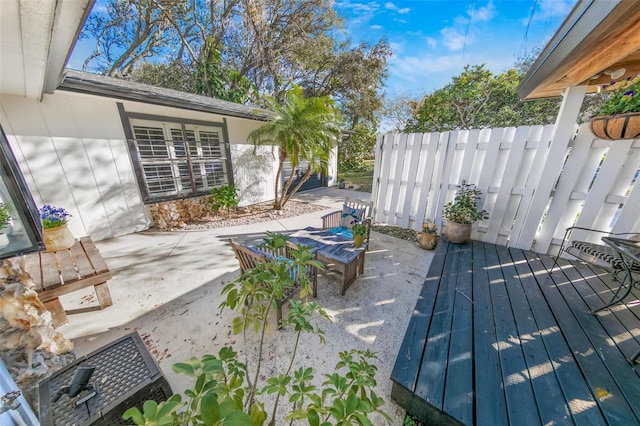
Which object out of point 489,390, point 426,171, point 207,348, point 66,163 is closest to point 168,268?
point 207,348

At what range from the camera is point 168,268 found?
3.28 meters

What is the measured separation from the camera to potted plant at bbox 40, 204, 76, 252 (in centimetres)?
281

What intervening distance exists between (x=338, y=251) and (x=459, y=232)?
2.28m

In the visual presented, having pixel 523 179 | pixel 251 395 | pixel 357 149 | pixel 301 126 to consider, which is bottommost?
pixel 251 395

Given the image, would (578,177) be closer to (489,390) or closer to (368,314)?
(489,390)

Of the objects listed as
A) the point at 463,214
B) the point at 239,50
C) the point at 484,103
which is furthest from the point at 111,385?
the point at 484,103

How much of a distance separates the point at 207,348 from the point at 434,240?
3.84 meters

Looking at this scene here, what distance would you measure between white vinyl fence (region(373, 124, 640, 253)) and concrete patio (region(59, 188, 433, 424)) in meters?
1.24

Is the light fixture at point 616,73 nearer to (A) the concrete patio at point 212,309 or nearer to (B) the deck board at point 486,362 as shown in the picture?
(B) the deck board at point 486,362

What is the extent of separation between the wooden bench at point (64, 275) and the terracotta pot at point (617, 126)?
5918 millimetres

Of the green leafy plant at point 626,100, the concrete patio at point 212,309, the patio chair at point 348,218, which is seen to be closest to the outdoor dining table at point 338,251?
the concrete patio at point 212,309

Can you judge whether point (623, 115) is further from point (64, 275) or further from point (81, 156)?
point (81, 156)

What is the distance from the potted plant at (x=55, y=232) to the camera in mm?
2812

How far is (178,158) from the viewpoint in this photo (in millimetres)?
5027
